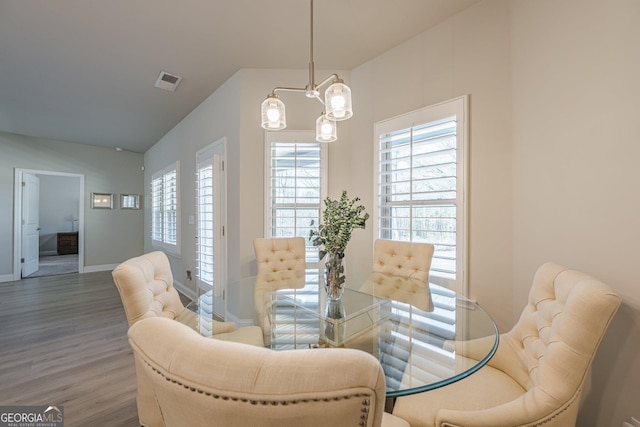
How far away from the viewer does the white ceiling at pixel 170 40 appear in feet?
6.68

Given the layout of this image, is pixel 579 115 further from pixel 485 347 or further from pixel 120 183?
pixel 120 183

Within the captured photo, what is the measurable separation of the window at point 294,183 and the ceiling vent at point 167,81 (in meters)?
1.30

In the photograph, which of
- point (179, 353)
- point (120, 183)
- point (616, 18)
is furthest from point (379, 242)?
point (120, 183)

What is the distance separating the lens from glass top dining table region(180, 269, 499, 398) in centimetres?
107

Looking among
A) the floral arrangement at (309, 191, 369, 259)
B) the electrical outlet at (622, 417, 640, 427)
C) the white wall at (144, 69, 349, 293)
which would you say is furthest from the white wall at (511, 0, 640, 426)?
the white wall at (144, 69, 349, 293)

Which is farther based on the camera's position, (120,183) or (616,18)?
(120,183)

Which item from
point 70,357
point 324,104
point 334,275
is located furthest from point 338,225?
point 70,357

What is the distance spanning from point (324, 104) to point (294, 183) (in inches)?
57.3

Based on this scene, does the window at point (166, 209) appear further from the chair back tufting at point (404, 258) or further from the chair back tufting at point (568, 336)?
the chair back tufting at point (568, 336)

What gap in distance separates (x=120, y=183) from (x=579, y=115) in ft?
25.9

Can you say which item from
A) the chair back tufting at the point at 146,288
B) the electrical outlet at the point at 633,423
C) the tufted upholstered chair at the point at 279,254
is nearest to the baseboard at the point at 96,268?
the tufted upholstered chair at the point at 279,254

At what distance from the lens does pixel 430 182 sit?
225 cm

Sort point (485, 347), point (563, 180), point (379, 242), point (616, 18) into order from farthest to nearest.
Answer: point (379, 242) < point (563, 180) < point (616, 18) < point (485, 347)

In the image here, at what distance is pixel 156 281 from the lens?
150 centimetres
